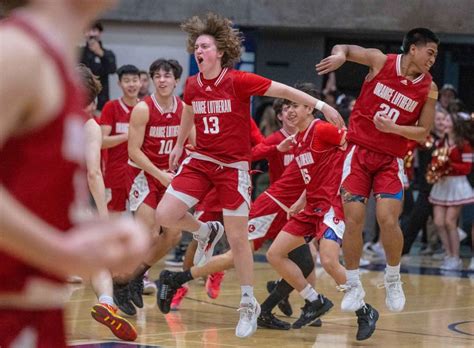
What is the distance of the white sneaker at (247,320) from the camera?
24.3ft

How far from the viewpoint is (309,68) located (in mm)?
16297

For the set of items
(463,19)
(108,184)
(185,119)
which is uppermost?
(463,19)

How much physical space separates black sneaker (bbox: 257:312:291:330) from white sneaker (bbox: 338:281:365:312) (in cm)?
66

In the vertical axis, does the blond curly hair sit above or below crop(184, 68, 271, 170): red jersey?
above

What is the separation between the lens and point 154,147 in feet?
29.8

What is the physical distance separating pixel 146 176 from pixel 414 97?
2.58m

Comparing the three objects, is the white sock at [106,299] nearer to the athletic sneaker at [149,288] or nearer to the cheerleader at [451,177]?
the athletic sneaker at [149,288]

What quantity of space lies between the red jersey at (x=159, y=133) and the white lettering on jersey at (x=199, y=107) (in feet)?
4.61

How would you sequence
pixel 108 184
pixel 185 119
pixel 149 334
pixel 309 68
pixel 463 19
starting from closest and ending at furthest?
pixel 149 334
pixel 185 119
pixel 108 184
pixel 463 19
pixel 309 68

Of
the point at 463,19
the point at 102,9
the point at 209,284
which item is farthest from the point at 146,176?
the point at 463,19

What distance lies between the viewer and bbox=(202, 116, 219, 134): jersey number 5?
755cm

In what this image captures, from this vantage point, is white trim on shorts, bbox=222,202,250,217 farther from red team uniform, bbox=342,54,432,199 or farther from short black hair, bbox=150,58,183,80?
short black hair, bbox=150,58,183,80

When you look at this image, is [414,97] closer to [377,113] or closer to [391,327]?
[377,113]

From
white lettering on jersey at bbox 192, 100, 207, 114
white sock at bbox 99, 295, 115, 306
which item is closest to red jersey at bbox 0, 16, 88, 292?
white sock at bbox 99, 295, 115, 306
